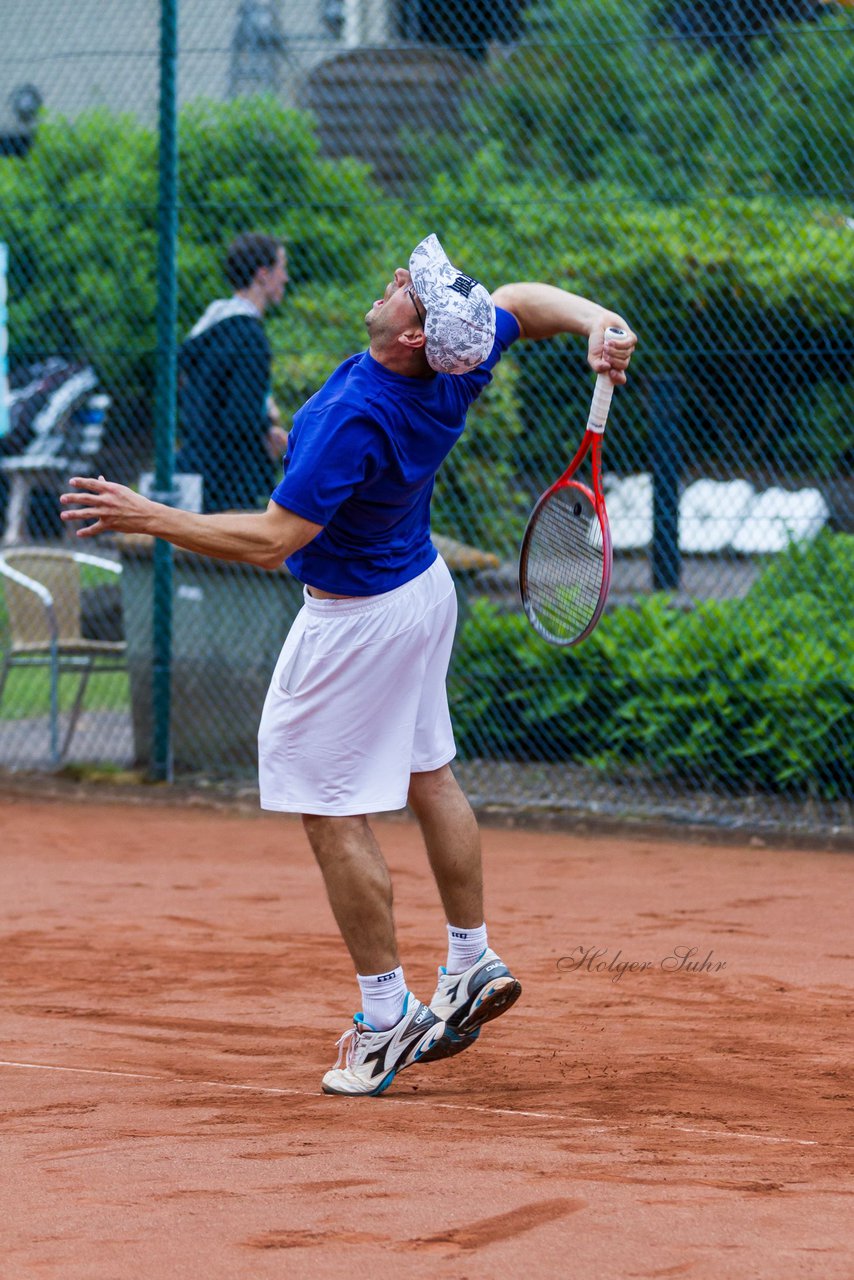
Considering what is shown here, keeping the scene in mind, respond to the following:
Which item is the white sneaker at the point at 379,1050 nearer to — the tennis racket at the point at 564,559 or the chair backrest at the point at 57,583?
the tennis racket at the point at 564,559

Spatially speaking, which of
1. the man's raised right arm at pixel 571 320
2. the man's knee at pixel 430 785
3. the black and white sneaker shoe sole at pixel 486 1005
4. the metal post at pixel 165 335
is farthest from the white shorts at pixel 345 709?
the metal post at pixel 165 335

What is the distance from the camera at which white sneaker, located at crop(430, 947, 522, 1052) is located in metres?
3.92

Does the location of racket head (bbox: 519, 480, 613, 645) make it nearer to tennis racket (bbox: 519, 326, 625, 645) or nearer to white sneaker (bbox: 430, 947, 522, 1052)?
tennis racket (bbox: 519, 326, 625, 645)

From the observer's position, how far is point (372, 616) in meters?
3.84

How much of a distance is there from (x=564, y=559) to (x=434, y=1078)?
1355 mm

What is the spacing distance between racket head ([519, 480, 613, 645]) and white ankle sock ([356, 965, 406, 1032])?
0.97 meters

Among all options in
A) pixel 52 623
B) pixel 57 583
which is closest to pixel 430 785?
pixel 52 623

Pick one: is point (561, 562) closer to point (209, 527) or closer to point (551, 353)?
point (209, 527)

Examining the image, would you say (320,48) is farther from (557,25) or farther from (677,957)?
(677,957)

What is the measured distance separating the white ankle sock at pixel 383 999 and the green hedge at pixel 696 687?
3.31 meters

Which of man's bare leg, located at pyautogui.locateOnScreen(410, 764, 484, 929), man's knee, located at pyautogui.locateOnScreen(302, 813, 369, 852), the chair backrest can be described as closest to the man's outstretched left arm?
man's knee, located at pyautogui.locateOnScreen(302, 813, 369, 852)

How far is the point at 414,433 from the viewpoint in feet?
12.5

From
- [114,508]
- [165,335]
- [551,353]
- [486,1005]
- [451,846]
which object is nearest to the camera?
[114,508]

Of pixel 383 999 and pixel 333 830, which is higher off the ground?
pixel 333 830
